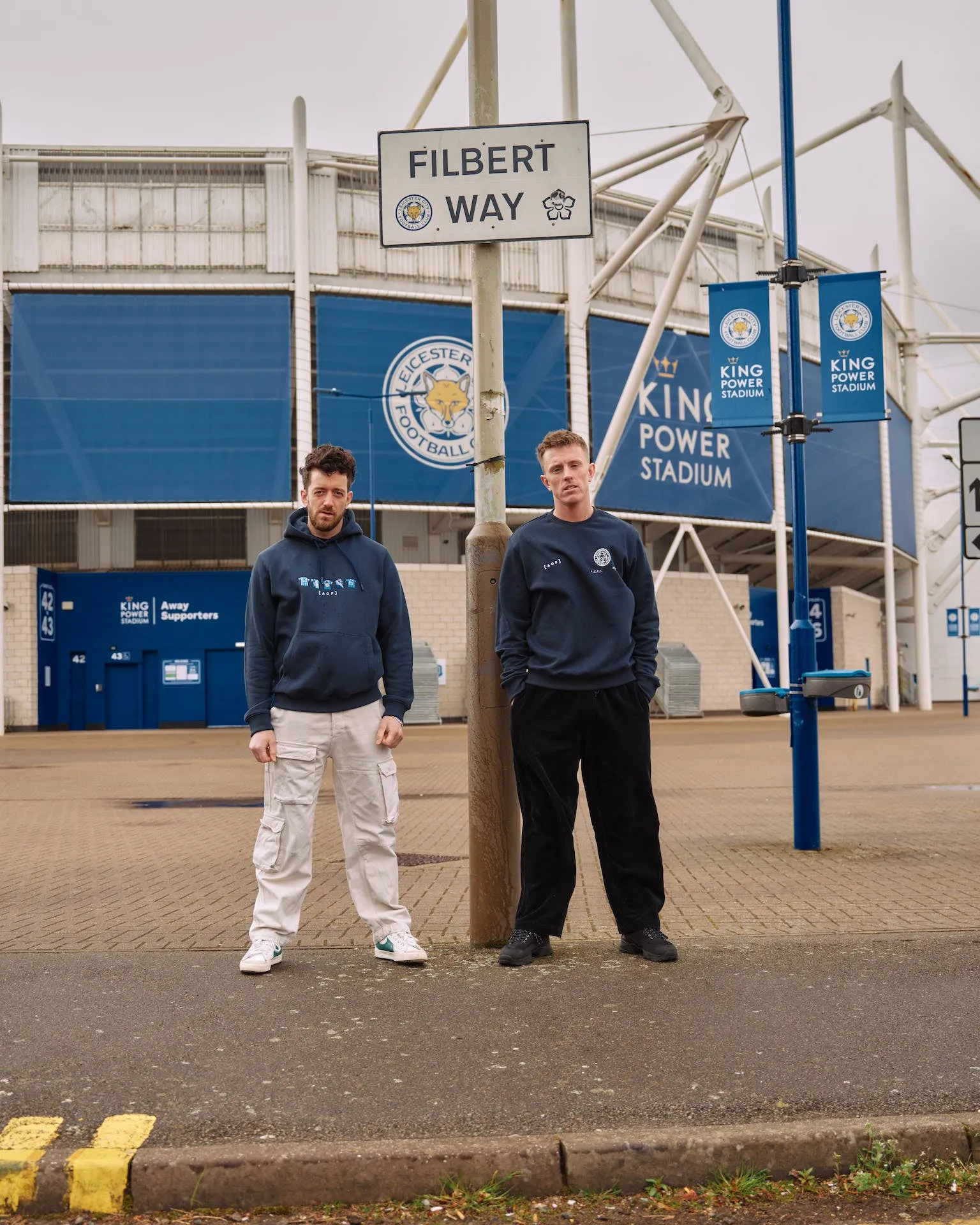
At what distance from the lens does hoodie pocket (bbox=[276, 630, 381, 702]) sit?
16.3ft

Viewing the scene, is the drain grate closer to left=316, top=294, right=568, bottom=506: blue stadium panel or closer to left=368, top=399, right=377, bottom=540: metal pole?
left=368, top=399, right=377, bottom=540: metal pole

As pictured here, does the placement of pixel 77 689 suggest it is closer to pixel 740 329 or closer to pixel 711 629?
pixel 711 629

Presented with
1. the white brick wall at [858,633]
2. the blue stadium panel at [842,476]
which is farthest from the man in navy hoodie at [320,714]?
the white brick wall at [858,633]

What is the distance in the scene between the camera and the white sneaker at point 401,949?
4.96 meters

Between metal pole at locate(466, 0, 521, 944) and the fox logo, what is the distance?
3511cm

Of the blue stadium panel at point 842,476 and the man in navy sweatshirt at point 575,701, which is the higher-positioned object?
the blue stadium panel at point 842,476

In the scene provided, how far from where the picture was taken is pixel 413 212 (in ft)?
18.1

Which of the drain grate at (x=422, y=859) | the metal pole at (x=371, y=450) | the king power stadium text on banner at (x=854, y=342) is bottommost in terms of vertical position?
the drain grate at (x=422, y=859)

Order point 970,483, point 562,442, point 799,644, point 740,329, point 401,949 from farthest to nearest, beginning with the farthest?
1. point 740,329
2. point 799,644
3. point 970,483
4. point 562,442
5. point 401,949

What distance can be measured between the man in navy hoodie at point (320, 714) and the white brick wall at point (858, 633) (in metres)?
47.7

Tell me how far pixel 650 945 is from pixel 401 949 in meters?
0.96

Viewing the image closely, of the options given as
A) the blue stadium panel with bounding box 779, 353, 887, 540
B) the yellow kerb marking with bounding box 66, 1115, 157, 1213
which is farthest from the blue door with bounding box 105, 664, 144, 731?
the yellow kerb marking with bounding box 66, 1115, 157, 1213

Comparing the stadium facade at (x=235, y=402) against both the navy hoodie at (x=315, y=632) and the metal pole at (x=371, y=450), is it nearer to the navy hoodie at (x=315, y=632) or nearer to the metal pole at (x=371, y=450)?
the metal pole at (x=371, y=450)

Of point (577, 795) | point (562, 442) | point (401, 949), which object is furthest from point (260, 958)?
point (562, 442)
